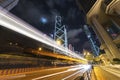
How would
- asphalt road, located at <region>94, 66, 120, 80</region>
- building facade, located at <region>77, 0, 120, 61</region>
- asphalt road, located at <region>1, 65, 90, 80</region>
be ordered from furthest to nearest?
building facade, located at <region>77, 0, 120, 61</region> < asphalt road, located at <region>1, 65, 90, 80</region> < asphalt road, located at <region>94, 66, 120, 80</region>

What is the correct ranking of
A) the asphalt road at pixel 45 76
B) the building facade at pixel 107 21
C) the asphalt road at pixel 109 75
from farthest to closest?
the building facade at pixel 107 21 → the asphalt road at pixel 45 76 → the asphalt road at pixel 109 75

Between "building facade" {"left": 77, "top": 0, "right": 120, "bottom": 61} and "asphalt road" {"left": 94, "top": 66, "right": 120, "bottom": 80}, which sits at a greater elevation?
"building facade" {"left": 77, "top": 0, "right": 120, "bottom": 61}

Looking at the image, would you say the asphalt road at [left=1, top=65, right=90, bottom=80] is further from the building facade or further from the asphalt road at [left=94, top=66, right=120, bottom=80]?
the building facade

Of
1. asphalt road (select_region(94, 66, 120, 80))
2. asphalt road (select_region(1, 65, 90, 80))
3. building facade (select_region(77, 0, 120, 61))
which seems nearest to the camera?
asphalt road (select_region(94, 66, 120, 80))

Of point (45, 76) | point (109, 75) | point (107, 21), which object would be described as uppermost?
point (107, 21)

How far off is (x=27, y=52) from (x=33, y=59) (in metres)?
3.39

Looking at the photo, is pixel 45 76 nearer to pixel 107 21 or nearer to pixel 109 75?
pixel 109 75

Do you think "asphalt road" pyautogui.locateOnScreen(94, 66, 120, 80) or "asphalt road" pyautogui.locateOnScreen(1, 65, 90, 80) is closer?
"asphalt road" pyautogui.locateOnScreen(94, 66, 120, 80)

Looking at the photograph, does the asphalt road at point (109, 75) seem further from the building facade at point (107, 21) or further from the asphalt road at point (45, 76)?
the building facade at point (107, 21)

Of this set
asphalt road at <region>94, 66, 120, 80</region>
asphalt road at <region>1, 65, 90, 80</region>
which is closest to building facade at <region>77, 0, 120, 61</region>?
asphalt road at <region>94, 66, 120, 80</region>

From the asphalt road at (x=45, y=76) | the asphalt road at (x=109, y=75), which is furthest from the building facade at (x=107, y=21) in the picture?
the asphalt road at (x=45, y=76)

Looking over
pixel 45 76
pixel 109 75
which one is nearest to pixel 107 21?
pixel 109 75

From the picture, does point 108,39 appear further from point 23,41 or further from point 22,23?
point 22,23

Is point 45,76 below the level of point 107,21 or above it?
below
